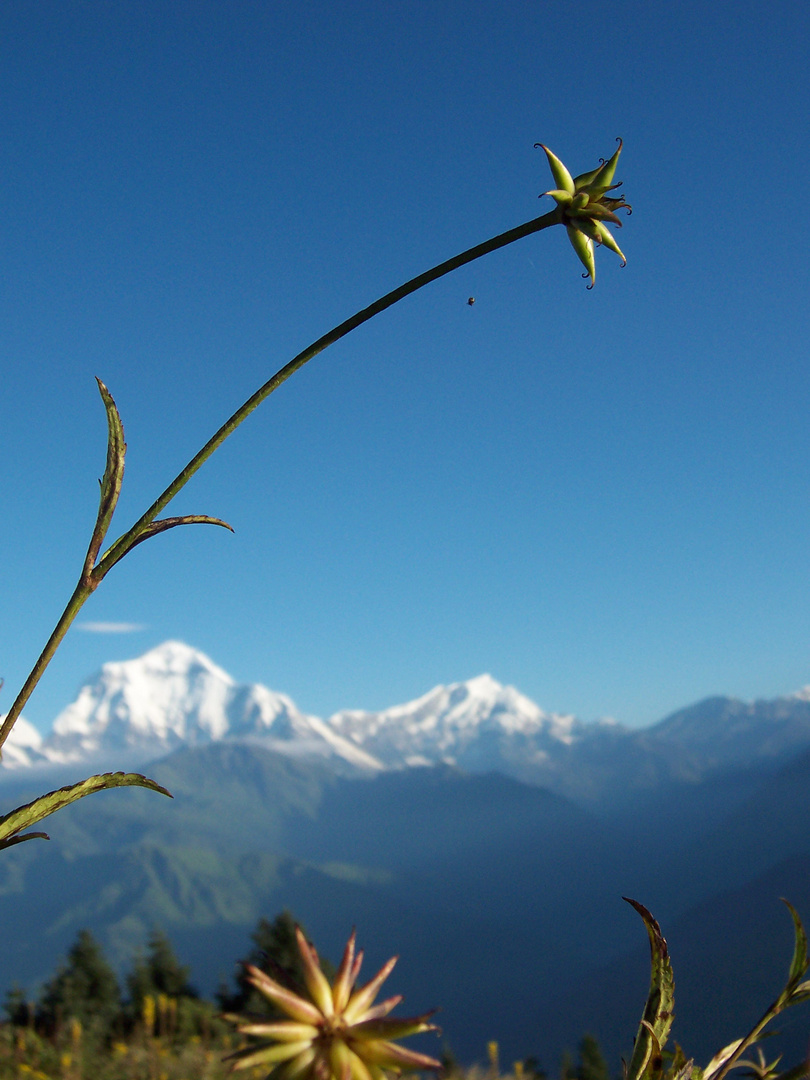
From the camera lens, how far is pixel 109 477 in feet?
4.00

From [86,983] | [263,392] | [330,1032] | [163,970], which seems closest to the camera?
[330,1032]

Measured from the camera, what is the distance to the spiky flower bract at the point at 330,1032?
0.67 metres

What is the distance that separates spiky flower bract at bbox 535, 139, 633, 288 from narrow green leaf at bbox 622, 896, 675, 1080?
3.08 feet

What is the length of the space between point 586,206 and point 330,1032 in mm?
1103

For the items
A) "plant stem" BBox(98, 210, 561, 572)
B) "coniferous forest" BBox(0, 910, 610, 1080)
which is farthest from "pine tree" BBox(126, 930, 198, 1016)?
"plant stem" BBox(98, 210, 561, 572)

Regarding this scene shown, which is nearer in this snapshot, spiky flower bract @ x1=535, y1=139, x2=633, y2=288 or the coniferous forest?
spiky flower bract @ x1=535, y1=139, x2=633, y2=288

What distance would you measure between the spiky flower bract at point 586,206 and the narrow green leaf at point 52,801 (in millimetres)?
972

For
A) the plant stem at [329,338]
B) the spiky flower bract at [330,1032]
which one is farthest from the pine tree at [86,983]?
the spiky flower bract at [330,1032]

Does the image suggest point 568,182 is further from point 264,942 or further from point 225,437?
point 264,942

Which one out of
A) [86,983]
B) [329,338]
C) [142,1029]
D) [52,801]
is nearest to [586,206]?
[329,338]

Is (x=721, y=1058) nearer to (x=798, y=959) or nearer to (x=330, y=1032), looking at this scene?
(x=798, y=959)

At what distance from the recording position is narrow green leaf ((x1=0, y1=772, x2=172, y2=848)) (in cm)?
105

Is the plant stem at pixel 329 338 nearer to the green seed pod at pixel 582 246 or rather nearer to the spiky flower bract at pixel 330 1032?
the green seed pod at pixel 582 246

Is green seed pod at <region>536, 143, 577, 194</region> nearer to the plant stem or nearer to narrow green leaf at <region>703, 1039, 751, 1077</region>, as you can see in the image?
the plant stem
